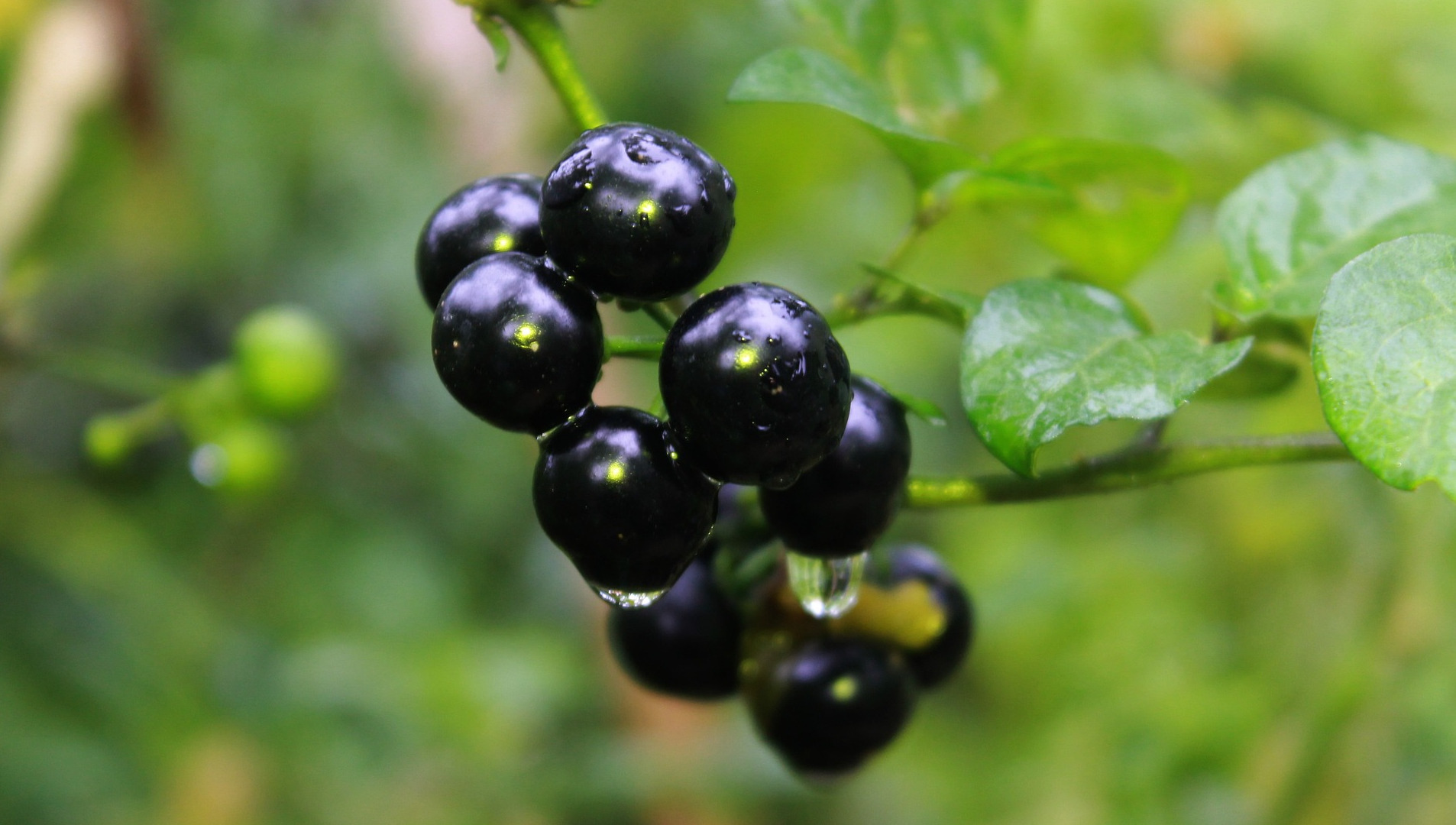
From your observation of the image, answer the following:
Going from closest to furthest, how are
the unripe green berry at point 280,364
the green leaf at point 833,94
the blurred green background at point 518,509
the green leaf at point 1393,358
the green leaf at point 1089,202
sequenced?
1. the green leaf at point 1393,358
2. the green leaf at point 833,94
3. the green leaf at point 1089,202
4. the blurred green background at point 518,509
5. the unripe green berry at point 280,364

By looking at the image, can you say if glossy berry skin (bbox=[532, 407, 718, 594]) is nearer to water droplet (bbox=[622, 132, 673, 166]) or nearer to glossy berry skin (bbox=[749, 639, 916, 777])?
water droplet (bbox=[622, 132, 673, 166])

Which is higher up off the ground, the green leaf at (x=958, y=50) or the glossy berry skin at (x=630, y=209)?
the glossy berry skin at (x=630, y=209)

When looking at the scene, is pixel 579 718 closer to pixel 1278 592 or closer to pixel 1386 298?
pixel 1278 592

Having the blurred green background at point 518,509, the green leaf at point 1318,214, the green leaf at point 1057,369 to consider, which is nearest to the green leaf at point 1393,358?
the green leaf at point 1057,369

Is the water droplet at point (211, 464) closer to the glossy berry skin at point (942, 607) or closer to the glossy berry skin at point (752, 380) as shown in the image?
the glossy berry skin at point (942, 607)

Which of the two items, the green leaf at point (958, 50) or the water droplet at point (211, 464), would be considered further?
the water droplet at point (211, 464)

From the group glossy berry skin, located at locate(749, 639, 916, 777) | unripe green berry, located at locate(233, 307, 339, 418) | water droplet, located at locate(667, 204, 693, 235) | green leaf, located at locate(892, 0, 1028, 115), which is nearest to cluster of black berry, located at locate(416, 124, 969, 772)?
water droplet, located at locate(667, 204, 693, 235)
